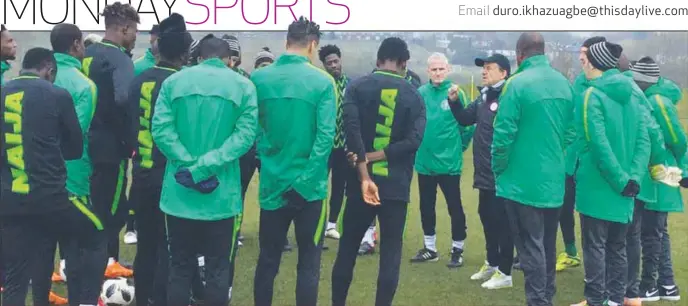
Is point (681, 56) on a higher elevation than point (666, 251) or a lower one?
higher

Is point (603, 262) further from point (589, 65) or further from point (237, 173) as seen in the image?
point (237, 173)

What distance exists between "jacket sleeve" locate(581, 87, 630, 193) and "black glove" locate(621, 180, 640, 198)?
0.09 ft

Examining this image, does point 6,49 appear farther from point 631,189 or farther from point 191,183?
point 631,189

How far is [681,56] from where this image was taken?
16.6m

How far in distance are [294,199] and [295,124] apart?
1.55 ft

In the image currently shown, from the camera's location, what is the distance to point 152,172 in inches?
201

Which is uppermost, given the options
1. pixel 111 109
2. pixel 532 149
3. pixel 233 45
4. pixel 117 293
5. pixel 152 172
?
pixel 233 45

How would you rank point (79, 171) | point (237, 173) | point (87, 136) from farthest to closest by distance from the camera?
point (87, 136) → point (79, 171) → point (237, 173)

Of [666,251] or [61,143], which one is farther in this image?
[666,251]

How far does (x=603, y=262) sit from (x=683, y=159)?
139 centimetres

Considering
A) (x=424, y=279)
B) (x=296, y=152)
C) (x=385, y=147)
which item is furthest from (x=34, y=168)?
(x=424, y=279)

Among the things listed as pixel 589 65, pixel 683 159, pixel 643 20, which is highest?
pixel 643 20

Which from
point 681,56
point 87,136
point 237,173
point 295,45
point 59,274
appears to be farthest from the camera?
point 681,56

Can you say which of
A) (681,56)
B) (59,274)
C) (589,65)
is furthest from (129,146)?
(681,56)
